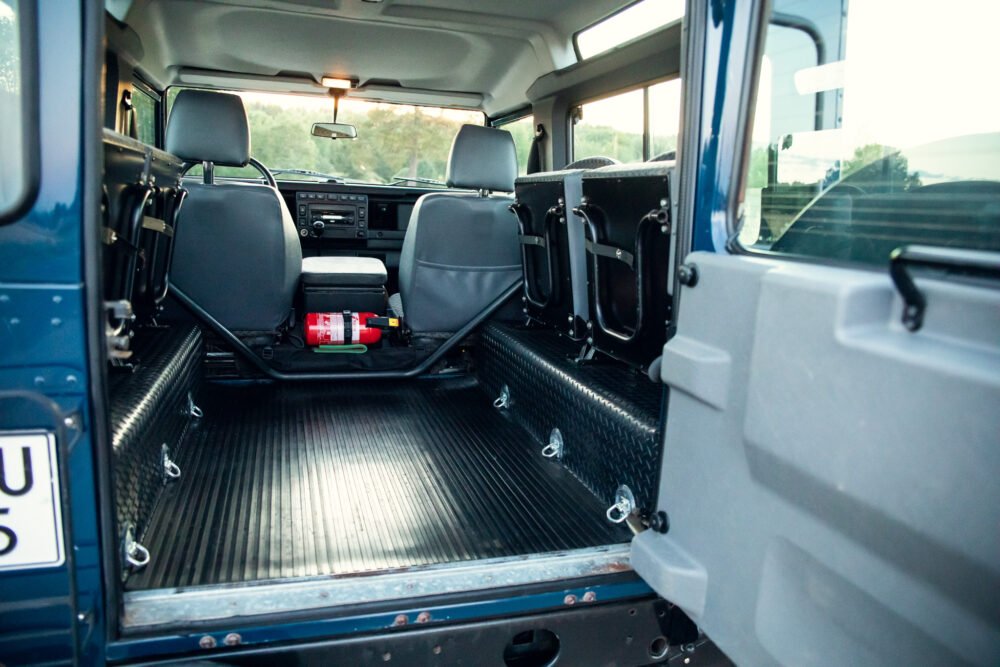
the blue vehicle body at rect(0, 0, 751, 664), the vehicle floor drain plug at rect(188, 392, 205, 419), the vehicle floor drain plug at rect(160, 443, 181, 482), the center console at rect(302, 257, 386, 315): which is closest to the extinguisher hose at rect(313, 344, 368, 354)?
the center console at rect(302, 257, 386, 315)

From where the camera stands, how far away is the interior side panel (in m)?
0.91

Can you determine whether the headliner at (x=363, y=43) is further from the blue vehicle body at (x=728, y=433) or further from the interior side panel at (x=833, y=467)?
the interior side panel at (x=833, y=467)

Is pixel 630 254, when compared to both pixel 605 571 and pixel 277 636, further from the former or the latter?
pixel 277 636

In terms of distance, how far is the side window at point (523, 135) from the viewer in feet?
16.3

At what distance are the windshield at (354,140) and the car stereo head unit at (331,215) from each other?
0.26m

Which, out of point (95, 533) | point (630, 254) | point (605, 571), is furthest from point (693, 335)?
point (95, 533)

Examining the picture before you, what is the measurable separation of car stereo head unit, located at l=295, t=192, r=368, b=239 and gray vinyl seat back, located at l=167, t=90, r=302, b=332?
1.30 m

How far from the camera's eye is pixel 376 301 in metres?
3.87

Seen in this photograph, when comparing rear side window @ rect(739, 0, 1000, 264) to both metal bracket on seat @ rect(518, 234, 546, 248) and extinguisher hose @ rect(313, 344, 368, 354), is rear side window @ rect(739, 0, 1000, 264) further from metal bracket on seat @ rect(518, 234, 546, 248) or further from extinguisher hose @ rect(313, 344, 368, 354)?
extinguisher hose @ rect(313, 344, 368, 354)

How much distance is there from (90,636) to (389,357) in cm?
243

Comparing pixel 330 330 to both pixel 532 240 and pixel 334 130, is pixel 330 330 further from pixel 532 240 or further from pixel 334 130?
pixel 334 130

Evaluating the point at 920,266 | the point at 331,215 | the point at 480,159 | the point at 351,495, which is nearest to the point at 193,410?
the point at 351,495

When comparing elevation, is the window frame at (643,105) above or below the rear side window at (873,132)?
above

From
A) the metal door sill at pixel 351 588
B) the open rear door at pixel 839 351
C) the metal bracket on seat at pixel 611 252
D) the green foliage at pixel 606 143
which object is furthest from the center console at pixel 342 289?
the open rear door at pixel 839 351
